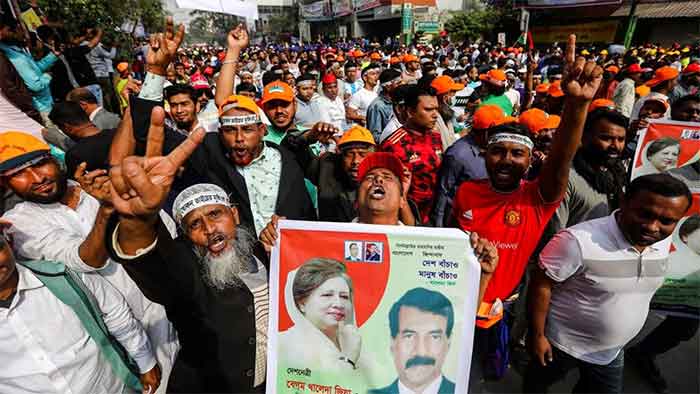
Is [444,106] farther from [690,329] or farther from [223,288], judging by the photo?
[223,288]

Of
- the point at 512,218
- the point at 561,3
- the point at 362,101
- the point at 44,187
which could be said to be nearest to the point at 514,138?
the point at 512,218

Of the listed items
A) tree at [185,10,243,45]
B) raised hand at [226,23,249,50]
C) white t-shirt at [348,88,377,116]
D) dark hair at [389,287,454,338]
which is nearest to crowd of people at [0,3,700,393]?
dark hair at [389,287,454,338]

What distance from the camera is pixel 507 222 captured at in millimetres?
2303

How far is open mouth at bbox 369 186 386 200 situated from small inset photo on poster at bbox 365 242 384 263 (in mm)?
533

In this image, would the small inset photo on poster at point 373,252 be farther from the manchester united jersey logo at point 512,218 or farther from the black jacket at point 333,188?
the black jacket at point 333,188

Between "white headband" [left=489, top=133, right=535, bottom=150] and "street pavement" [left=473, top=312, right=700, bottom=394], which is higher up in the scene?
"white headband" [left=489, top=133, right=535, bottom=150]

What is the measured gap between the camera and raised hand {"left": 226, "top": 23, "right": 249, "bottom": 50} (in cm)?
375

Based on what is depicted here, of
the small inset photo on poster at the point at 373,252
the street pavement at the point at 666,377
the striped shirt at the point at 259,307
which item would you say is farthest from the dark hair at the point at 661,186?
the striped shirt at the point at 259,307

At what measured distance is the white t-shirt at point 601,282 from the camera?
200 cm

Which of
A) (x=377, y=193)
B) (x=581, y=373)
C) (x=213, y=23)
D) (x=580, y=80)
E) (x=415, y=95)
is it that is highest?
(x=213, y=23)

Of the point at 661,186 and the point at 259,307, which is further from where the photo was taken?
the point at 259,307

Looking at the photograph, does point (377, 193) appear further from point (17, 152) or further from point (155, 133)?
point (17, 152)

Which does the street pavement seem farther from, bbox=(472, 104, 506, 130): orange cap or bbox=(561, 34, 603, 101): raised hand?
bbox=(561, 34, 603, 101): raised hand

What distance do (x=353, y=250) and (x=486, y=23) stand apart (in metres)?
38.1
